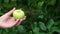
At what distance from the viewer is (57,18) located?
9.61ft

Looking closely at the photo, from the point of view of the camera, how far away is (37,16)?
9.39 ft

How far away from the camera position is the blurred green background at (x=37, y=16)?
2596 mm

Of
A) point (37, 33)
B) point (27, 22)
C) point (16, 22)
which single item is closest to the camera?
point (16, 22)

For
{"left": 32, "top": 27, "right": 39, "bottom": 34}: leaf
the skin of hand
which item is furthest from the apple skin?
{"left": 32, "top": 27, "right": 39, "bottom": 34}: leaf

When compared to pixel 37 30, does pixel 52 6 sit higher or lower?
higher

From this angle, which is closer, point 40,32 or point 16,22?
point 16,22

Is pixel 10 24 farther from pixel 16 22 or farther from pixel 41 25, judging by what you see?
pixel 41 25

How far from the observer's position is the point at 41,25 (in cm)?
261

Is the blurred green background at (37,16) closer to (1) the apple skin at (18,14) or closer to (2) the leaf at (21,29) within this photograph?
(2) the leaf at (21,29)

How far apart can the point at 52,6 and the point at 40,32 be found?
1.49 feet

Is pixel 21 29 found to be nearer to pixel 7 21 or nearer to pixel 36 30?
pixel 36 30

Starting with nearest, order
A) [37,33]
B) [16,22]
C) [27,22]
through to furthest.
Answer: [16,22]
[37,33]
[27,22]

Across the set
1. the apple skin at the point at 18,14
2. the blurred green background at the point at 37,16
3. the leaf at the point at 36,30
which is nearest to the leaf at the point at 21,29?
the blurred green background at the point at 37,16

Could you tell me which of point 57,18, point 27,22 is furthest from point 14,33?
point 57,18
